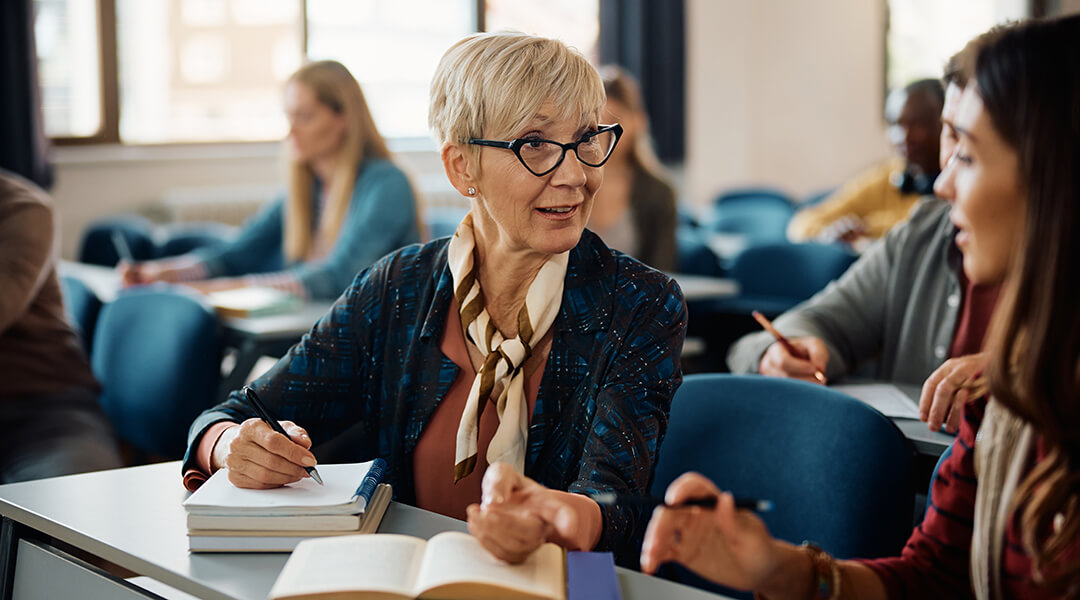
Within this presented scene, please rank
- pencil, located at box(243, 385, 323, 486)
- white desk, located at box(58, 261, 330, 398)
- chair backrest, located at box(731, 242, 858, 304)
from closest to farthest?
1. pencil, located at box(243, 385, 323, 486)
2. white desk, located at box(58, 261, 330, 398)
3. chair backrest, located at box(731, 242, 858, 304)

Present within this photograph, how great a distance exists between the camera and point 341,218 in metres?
3.52

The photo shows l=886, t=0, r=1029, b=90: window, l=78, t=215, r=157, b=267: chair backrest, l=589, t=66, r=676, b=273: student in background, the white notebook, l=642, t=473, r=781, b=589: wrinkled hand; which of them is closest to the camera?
l=642, t=473, r=781, b=589: wrinkled hand

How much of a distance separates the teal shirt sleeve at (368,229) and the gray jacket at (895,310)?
150 centimetres

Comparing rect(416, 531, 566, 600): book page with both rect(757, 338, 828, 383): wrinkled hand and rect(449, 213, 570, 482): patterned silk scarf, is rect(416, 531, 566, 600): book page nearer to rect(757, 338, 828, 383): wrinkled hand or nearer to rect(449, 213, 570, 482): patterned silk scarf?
rect(449, 213, 570, 482): patterned silk scarf

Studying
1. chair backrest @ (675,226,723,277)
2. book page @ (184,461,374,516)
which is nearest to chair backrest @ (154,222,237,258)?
chair backrest @ (675,226,723,277)

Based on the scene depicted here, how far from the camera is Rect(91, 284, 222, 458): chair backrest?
2.54m

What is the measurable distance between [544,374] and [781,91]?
7.25 m

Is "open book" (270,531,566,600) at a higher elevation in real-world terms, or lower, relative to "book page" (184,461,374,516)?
higher

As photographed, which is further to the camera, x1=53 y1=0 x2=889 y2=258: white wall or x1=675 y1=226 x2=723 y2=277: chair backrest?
x1=53 y1=0 x2=889 y2=258: white wall

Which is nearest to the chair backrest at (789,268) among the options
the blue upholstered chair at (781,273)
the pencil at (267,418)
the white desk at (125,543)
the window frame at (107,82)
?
the blue upholstered chair at (781,273)

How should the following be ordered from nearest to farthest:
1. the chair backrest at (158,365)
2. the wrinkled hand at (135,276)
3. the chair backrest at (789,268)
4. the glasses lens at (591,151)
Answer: the glasses lens at (591,151) → the chair backrest at (158,365) → the wrinkled hand at (135,276) → the chair backrest at (789,268)

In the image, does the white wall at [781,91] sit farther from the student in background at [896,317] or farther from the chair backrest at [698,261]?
the student in background at [896,317]

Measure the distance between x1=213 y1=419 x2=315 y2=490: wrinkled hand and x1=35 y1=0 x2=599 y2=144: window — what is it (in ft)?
13.4

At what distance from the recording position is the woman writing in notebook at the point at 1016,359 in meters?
0.88
